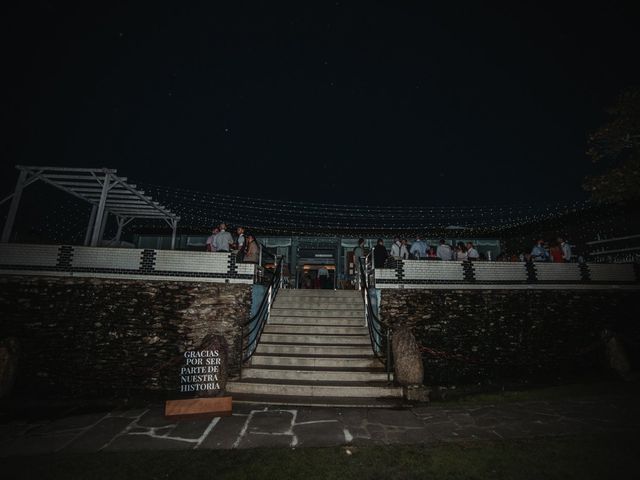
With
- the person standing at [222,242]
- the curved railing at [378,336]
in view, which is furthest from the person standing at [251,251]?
the curved railing at [378,336]

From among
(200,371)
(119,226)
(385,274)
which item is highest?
(119,226)

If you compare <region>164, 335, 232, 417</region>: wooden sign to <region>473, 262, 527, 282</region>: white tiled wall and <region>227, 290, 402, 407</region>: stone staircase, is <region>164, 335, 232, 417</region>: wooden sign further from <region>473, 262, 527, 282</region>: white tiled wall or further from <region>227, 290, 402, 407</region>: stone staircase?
<region>473, 262, 527, 282</region>: white tiled wall

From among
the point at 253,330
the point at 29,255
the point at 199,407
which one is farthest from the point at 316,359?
the point at 29,255

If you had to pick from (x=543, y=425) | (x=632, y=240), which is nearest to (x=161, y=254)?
(x=543, y=425)

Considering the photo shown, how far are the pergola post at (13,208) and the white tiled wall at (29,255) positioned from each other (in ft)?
1.53

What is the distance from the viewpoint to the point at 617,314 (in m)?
9.98

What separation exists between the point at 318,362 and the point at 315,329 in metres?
1.49

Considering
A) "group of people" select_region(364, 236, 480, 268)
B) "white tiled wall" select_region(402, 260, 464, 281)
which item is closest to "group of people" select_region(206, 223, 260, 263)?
"group of people" select_region(364, 236, 480, 268)

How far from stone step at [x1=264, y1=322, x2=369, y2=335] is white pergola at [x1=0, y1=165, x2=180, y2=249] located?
21.6 ft

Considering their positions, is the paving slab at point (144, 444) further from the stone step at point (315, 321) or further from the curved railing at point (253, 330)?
the stone step at point (315, 321)

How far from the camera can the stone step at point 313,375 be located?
7375 mm

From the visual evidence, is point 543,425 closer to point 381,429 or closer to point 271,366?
point 381,429

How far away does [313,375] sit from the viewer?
24.3ft

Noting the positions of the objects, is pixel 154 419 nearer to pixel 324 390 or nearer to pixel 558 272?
pixel 324 390
